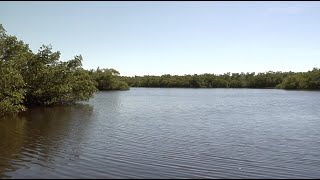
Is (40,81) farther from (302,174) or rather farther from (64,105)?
(302,174)

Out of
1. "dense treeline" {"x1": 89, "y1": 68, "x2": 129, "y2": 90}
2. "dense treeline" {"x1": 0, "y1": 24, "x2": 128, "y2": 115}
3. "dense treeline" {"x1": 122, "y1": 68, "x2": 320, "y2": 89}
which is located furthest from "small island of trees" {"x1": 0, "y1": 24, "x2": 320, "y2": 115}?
"dense treeline" {"x1": 122, "y1": 68, "x2": 320, "y2": 89}

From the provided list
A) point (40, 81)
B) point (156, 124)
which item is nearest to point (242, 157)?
point (156, 124)

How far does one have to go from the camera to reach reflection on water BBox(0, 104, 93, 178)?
47.4ft

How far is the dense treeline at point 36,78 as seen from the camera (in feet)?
98.0

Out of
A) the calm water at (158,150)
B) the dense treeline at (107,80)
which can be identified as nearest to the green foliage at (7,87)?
the calm water at (158,150)

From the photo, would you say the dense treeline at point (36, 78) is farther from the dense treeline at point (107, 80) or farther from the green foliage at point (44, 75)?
the dense treeline at point (107, 80)

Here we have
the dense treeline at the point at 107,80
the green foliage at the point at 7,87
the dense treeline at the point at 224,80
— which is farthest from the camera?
the dense treeline at the point at 224,80

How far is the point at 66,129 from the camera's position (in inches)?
954

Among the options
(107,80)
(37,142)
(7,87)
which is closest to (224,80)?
(107,80)

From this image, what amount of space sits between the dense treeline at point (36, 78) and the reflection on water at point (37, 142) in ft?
10.5

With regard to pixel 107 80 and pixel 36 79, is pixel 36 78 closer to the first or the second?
pixel 36 79

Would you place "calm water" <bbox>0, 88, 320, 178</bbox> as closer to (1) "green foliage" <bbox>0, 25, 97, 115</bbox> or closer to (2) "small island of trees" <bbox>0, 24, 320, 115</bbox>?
(2) "small island of trees" <bbox>0, 24, 320, 115</bbox>

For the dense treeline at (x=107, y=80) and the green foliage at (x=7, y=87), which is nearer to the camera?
the green foliage at (x=7, y=87)

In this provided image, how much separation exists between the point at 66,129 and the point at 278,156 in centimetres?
1432
